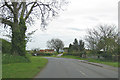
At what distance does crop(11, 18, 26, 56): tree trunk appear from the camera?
25078 mm

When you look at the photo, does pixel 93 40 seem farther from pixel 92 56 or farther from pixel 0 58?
pixel 0 58

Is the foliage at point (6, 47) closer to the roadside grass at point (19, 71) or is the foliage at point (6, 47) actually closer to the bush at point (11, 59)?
the bush at point (11, 59)

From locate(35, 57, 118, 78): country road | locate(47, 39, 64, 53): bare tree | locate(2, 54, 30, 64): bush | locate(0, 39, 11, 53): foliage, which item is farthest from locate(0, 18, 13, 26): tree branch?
locate(47, 39, 64, 53): bare tree

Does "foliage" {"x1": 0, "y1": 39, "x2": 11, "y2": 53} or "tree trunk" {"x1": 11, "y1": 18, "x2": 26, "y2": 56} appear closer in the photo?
"tree trunk" {"x1": 11, "y1": 18, "x2": 26, "y2": 56}

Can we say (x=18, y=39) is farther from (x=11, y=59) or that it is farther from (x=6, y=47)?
(x=11, y=59)

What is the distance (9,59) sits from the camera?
853 inches

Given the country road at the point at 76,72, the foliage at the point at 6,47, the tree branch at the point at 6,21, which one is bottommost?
the country road at the point at 76,72

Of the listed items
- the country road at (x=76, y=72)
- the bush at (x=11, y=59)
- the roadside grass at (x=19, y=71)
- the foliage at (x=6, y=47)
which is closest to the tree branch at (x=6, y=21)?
the foliage at (x=6, y=47)

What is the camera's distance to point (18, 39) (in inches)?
998

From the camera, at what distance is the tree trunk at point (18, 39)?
25078 millimetres

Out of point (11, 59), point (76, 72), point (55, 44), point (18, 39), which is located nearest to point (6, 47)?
point (18, 39)

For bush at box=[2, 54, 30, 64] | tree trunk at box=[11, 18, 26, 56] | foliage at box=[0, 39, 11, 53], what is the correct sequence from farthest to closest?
1. foliage at box=[0, 39, 11, 53]
2. tree trunk at box=[11, 18, 26, 56]
3. bush at box=[2, 54, 30, 64]

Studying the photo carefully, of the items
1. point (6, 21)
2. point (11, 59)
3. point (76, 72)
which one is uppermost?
point (6, 21)

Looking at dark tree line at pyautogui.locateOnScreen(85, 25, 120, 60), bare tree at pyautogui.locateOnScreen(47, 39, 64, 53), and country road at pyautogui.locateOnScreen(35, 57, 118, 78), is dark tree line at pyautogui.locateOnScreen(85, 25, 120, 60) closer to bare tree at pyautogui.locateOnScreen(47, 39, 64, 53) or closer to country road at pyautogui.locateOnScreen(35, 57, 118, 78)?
country road at pyautogui.locateOnScreen(35, 57, 118, 78)
